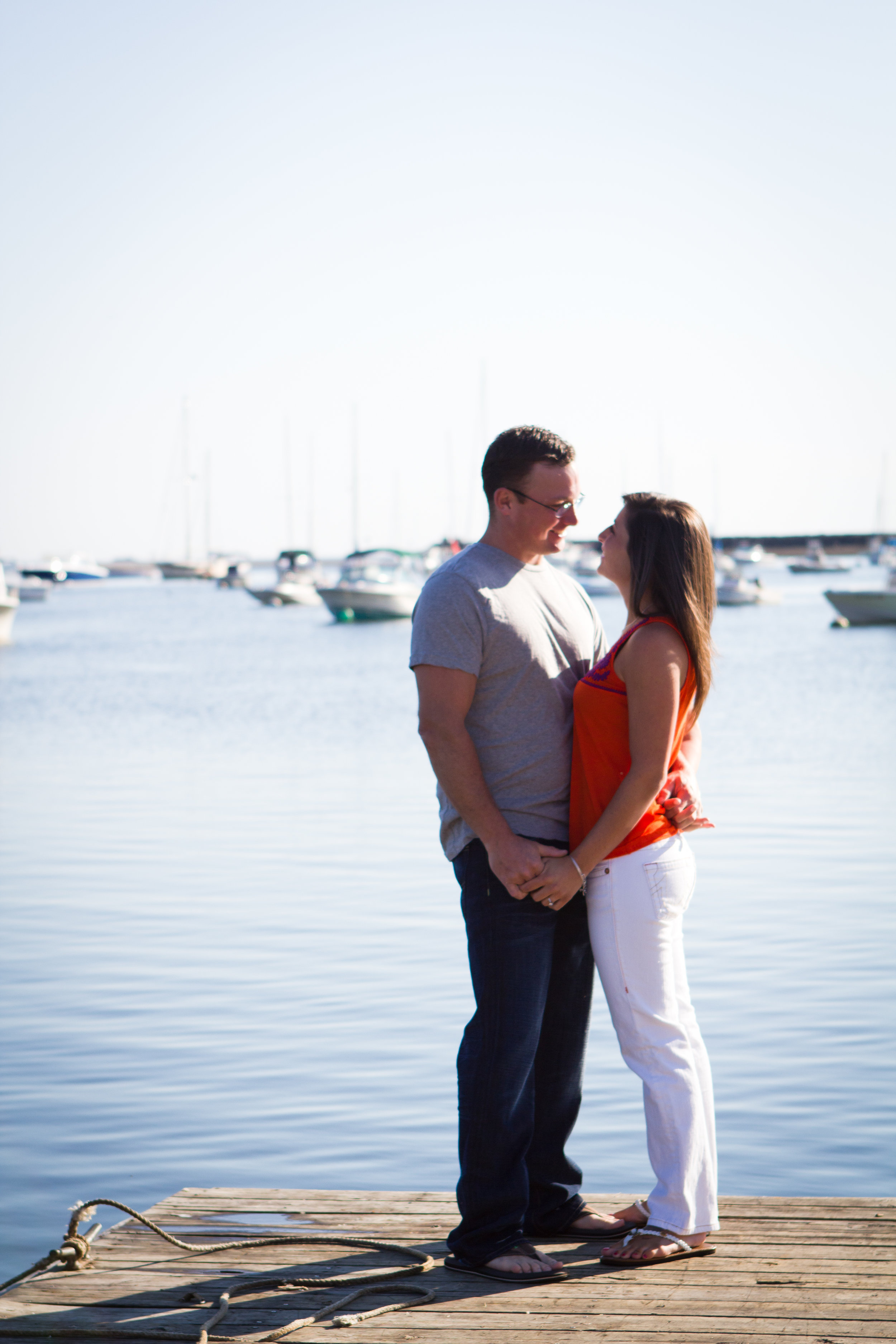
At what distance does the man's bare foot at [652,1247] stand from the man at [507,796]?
0.52ft

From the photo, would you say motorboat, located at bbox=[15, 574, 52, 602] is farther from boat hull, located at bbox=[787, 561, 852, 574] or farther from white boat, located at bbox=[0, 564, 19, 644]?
boat hull, located at bbox=[787, 561, 852, 574]

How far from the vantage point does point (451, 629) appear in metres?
3.22

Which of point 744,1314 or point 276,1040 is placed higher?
point 744,1314

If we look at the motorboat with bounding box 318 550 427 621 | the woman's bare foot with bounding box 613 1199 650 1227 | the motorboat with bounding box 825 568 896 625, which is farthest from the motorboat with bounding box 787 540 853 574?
the woman's bare foot with bounding box 613 1199 650 1227

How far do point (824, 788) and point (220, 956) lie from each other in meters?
8.47

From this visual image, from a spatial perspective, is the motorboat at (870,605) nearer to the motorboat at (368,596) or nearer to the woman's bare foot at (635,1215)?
the motorboat at (368,596)

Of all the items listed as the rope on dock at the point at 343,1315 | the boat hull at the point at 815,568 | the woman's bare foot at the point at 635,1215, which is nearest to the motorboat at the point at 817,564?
the boat hull at the point at 815,568

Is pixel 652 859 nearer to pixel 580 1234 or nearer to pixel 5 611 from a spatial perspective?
pixel 580 1234

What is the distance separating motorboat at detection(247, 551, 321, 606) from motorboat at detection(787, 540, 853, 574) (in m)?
59.4

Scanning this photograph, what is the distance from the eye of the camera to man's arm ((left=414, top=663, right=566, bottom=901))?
3.21 metres

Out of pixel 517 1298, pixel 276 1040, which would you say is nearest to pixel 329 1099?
pixel 276 1040

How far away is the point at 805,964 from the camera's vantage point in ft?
25.3

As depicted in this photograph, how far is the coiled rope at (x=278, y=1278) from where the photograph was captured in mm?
2947

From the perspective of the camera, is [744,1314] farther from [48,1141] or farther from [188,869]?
[188,869]
